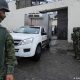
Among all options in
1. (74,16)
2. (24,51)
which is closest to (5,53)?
(24,51)

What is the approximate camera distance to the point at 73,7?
65.9 feet

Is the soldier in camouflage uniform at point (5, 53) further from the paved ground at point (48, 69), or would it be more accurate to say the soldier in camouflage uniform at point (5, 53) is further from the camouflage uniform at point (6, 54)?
the paved ground at point (48, 69)

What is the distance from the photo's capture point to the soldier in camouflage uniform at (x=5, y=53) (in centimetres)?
263

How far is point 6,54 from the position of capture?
2740 mm

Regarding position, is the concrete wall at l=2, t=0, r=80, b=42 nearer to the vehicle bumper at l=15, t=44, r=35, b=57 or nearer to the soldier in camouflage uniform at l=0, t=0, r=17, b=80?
the vehicle bumper at l=15, t=44, r=35, b=57

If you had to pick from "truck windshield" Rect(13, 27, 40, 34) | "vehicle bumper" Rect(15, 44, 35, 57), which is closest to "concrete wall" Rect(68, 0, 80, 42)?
"truck windshield" Rect(13, 27, 40, 34)

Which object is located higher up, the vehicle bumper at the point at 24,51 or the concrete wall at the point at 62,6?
the concrete wall at the point at 62,6

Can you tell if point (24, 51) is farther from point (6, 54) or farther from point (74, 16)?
point (74, 16)

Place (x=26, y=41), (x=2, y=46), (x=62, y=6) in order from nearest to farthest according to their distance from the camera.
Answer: (x=2, y=46)
(x=26, y=41)
(x=62, y=6)

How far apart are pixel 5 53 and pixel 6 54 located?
17mm

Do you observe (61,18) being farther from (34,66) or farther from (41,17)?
(34,66)

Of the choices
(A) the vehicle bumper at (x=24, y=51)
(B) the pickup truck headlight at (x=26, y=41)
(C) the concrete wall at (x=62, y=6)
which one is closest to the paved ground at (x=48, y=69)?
(A) the vehicle bumper at (x=24, y=51)

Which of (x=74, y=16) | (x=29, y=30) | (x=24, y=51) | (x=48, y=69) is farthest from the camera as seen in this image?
(x=74, y=16)

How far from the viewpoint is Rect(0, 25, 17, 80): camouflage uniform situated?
265 cm
